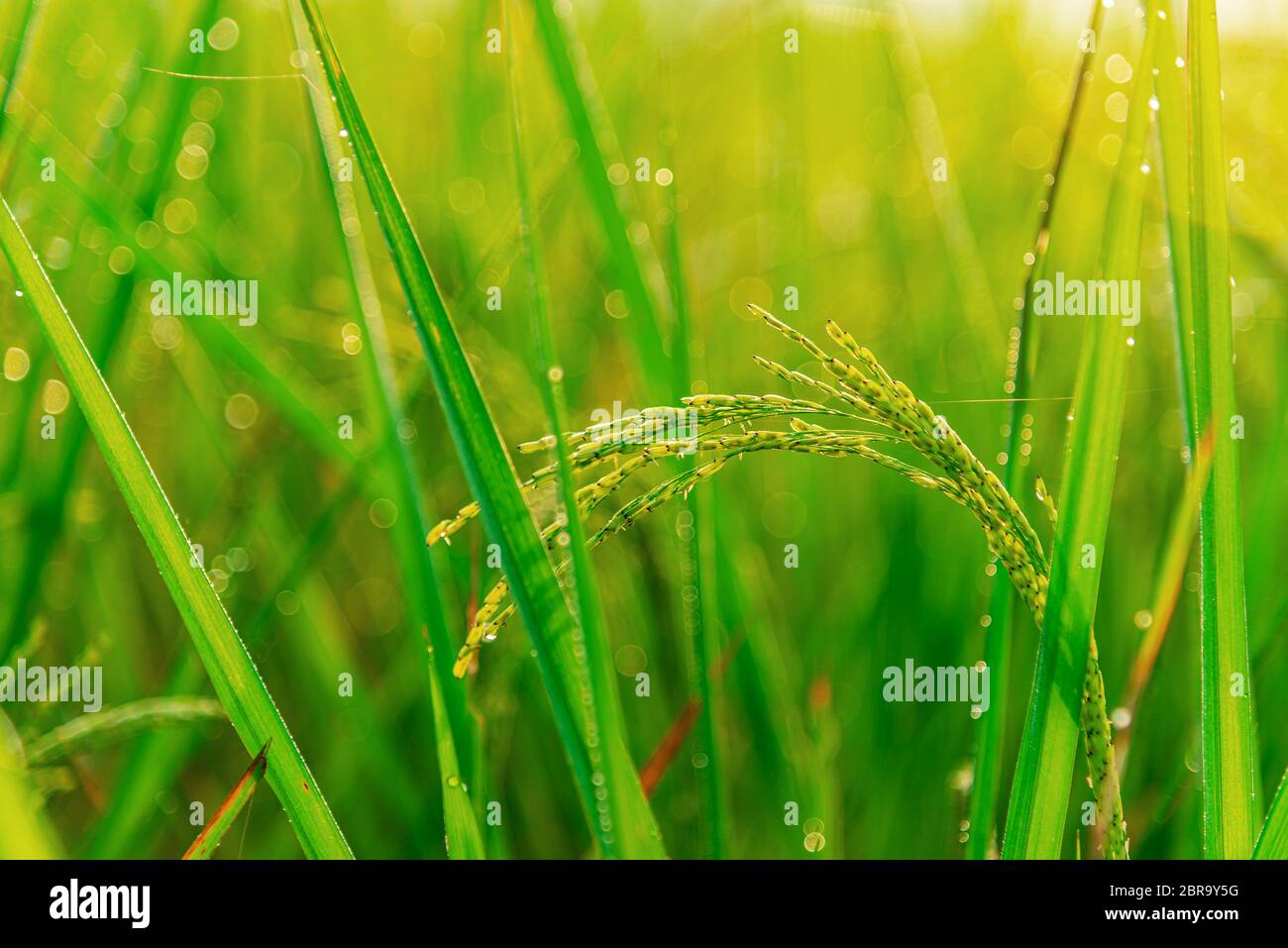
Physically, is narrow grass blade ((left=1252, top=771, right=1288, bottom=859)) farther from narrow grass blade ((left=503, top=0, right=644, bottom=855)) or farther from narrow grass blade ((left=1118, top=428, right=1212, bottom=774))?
narrow grass blade ((left=503, top=0, right=644, bottom=855))

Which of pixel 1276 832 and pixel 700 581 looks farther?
pixel 700 581

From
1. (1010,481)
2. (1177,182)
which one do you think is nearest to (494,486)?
(1010,481)

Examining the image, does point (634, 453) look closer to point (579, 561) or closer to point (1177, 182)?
point (579, 561)

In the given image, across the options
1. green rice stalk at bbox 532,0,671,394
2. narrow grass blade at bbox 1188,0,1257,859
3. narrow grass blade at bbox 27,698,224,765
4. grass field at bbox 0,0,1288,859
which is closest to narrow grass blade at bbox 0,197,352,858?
grass field at bbox 0,0,1288,859

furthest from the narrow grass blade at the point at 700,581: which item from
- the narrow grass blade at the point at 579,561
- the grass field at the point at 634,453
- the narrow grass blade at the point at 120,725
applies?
the narrow grass blade at the point at 120,725

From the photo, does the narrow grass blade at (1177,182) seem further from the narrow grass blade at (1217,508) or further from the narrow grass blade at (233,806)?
the narrow grass blade at (233,806)
